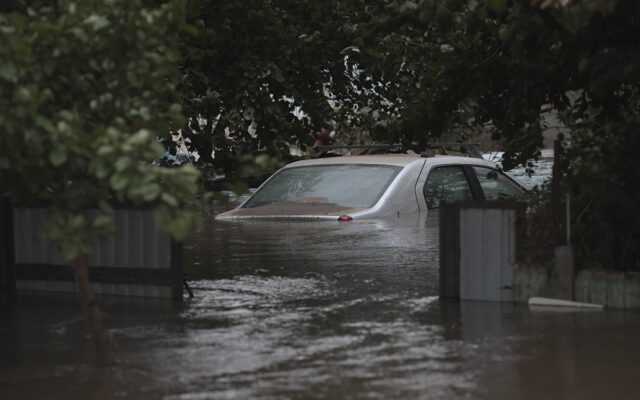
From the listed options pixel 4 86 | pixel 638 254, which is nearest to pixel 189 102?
pixel 638 254

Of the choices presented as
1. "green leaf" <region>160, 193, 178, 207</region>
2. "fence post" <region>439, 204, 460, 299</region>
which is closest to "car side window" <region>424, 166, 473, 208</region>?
"fence post" <region>439, 204, 460, 299</region>

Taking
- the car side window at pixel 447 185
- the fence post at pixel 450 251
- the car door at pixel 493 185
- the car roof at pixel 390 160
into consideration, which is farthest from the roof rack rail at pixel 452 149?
the fence post at pixel 450 251

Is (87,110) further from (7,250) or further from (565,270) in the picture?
(7,250)

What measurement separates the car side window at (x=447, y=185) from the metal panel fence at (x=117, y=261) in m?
6.02

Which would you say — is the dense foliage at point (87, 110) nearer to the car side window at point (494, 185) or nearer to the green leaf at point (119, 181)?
the green leaf at point (119, 181)

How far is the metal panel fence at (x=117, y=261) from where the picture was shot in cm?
1171

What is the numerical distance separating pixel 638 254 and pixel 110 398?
456 centimetres

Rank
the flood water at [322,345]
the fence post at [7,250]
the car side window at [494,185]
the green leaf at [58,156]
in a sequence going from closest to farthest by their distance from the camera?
the green leaf at [58,156], the flood water at [322,345], the fence post at [7,250], the car side window at [494,185]

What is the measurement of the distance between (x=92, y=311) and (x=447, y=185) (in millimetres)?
9371

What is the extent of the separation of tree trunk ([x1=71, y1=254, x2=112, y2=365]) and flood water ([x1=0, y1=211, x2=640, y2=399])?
0.33ft

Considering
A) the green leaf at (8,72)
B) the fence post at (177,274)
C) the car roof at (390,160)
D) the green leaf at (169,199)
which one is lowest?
the fence post at (177,274)

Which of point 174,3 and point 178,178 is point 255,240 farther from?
point 178,178

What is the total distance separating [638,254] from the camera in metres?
10.7

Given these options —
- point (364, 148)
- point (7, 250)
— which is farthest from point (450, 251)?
point (364, 148)
